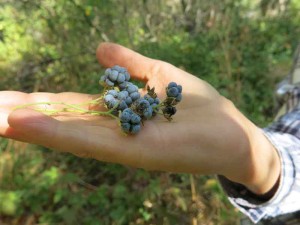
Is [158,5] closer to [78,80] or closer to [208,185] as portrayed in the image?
[78,80]

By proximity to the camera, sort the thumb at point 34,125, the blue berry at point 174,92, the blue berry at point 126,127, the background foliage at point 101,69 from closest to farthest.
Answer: the thumb at point 34,125 → the blue berry at point 126,127 → the blue berry at point 174,92 → the background foliage at point 101,69

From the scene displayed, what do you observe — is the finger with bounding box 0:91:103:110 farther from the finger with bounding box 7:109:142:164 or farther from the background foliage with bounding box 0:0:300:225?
the background foliage with bounding box 0:0:300:225

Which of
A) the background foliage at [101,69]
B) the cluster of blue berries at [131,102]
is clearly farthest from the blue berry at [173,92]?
the background foliage at [101,69]

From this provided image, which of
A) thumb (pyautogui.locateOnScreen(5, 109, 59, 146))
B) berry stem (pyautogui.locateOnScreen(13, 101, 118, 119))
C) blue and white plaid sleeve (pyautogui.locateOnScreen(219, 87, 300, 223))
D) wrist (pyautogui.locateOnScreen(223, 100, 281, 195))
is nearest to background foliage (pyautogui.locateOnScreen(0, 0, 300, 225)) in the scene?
blue and white plaid sleeve (pyautogui.locateOnScreen(219, 87, 300, 223))

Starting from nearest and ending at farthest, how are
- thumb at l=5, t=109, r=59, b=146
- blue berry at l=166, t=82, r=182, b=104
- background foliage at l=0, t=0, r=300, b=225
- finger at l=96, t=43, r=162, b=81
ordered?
thumb at l=5, t=109, r=59, b=146 < blue berry at l=166, t=82, r=182, b=104 < finger at l=96, t=43, r=162, b=81 < background foliage at l=0, t=0, r=300, b=225

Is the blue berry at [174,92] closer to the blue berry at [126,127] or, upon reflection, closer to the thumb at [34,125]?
the blue berry at [126,127]

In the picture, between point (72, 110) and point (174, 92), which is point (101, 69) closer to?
point (72, 110)

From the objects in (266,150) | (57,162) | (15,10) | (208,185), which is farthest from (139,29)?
(266,150)
